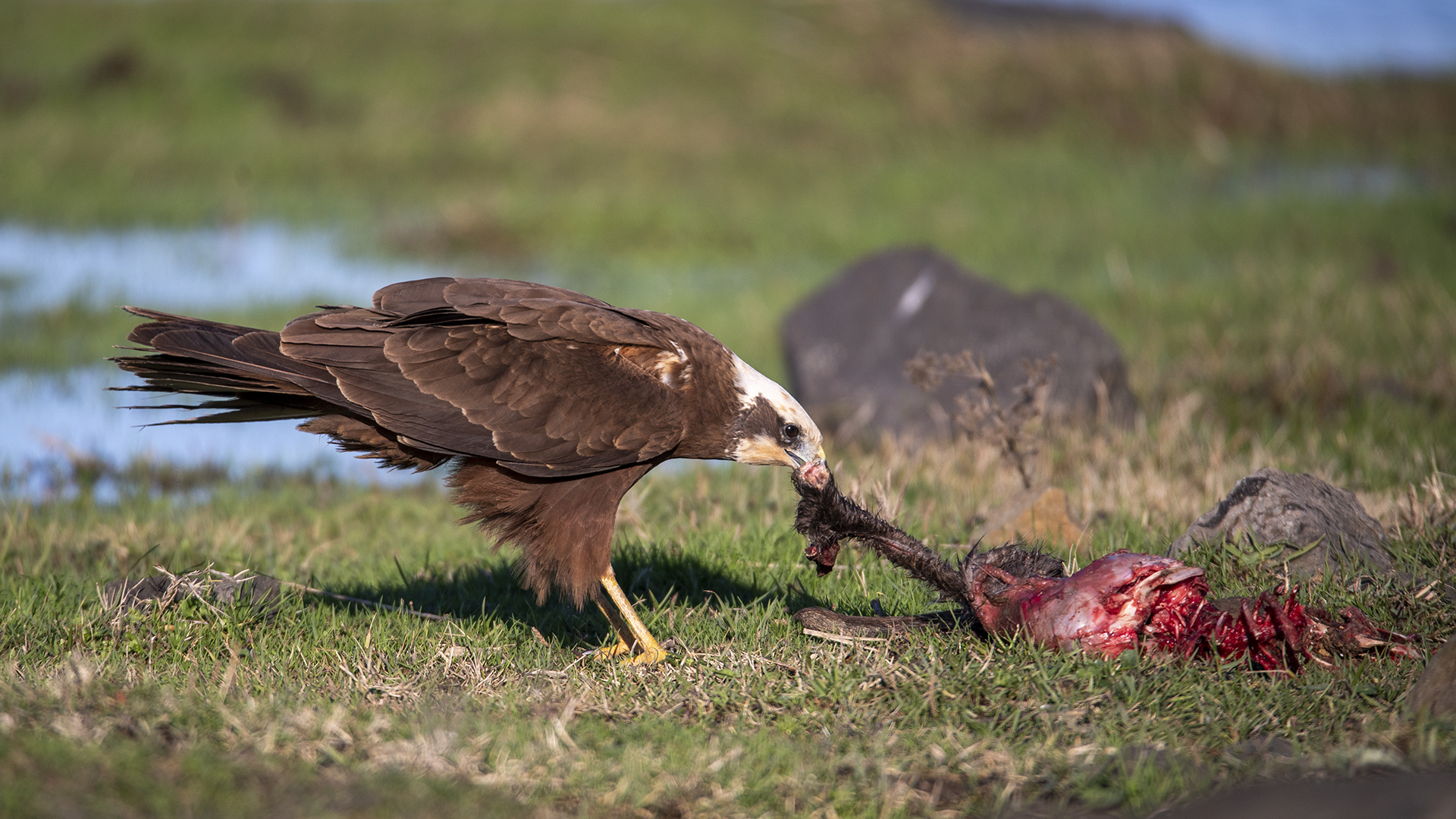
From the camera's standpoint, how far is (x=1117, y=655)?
378 centimetres

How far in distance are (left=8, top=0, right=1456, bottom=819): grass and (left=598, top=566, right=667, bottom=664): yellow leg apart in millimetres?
142

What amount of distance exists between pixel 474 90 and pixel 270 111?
9.36 ft

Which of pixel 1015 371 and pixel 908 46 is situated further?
pixel 908 46

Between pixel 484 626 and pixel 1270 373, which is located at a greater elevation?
pixel 1270 373

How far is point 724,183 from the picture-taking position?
51.0 feet

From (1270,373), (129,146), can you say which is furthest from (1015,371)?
(129,146)

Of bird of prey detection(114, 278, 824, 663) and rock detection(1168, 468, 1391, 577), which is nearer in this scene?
bird of prey detection(114, 278, 824, 663)

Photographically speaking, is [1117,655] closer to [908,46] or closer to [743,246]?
[743,246]

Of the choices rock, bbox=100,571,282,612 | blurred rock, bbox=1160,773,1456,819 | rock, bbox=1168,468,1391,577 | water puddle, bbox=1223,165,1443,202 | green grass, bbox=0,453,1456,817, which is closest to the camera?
blurred rock, bbox=1160,773,1456,819


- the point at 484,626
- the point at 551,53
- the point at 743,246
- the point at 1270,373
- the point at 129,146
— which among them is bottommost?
the point at 484,626

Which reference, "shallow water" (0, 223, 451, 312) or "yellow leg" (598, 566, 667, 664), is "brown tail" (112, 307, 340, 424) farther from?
"shallow water" (0, 223, 451, 312)

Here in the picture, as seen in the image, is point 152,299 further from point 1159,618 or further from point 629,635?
point 1159,618

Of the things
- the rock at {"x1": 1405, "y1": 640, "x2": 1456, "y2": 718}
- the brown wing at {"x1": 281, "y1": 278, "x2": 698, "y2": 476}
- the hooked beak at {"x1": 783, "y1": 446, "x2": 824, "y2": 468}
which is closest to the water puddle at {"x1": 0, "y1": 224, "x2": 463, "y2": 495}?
the brown wing at {"x1": 281, "y1": 278, "x2": 698, "y2": 476}

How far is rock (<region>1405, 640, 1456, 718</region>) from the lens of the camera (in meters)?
3.32
